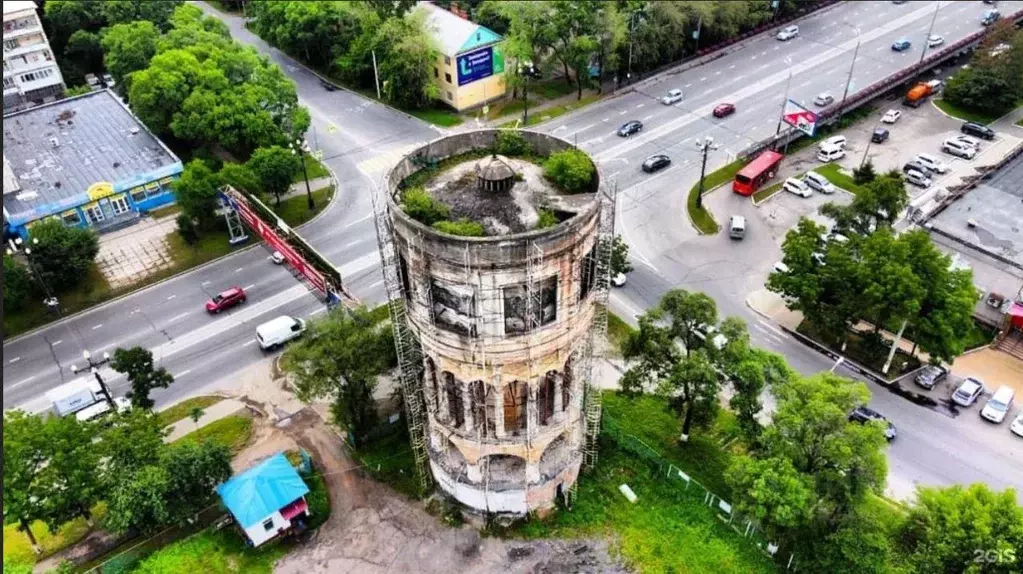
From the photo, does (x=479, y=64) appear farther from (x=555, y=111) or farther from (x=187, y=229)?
(x=187, y=229)

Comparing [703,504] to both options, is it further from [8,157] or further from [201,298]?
[8,157]

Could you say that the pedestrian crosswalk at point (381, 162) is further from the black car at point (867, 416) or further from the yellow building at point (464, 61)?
the black car at point (867, 416)

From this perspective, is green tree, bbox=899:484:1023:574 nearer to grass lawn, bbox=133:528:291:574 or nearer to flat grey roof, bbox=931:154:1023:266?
flat grey roof, bbox=931:154:1023:266

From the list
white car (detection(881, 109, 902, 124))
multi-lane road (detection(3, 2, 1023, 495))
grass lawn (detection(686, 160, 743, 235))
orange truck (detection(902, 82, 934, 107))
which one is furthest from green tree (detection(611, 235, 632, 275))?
orange truck (detection(902, 82, 934, 107))

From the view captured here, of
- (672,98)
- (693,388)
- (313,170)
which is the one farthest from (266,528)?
(672,98)

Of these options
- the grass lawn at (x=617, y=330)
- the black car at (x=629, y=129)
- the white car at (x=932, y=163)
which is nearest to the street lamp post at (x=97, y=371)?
the grass lawn at (x=617, y=330)

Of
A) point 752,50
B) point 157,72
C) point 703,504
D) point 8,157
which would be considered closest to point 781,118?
point 752,50
